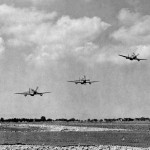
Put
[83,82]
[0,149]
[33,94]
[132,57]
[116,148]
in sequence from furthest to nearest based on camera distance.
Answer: [33,94] < [83,82] < [132,57] < [116,148] < [0,149]

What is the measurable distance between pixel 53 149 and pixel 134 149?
11189 mm

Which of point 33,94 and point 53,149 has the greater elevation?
point 33,94

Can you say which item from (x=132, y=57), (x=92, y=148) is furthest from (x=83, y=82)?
(x=92, y=148)

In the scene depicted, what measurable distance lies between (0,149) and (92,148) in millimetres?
13006

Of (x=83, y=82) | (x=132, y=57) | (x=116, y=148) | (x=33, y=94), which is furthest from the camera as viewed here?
(x=33, y=94)

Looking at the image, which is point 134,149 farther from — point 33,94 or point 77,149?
point 33,94

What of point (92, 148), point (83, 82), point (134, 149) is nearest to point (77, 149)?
point (92, 148)

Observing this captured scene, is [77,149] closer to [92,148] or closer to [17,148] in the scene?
[92,148]

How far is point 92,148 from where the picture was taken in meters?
59.3

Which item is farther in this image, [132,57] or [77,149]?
[132,57]

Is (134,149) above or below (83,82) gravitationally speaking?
below

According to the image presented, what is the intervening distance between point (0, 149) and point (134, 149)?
18.3 meters

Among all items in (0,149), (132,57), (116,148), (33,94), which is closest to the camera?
(0,149)

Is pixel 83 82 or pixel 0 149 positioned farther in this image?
pixel 83 82
